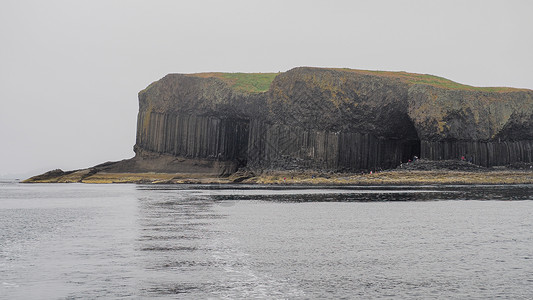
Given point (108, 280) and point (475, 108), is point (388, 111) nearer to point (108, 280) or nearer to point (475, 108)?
point (475, 108)

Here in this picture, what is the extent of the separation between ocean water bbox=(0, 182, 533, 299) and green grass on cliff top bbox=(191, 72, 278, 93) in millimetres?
87437

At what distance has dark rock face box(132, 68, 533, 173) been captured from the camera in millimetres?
96312

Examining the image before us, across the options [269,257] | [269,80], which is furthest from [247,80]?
[269,257]

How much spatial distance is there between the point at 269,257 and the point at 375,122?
3396 inches

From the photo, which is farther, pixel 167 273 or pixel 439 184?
pixel 439 184

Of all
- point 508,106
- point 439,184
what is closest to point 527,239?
point 439,184

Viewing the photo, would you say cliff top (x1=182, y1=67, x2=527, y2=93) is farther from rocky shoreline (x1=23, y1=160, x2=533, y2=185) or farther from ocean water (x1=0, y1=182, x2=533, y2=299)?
ocean water (x1=0, y1=182, x2=533, y2=299)

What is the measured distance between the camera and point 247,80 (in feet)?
400

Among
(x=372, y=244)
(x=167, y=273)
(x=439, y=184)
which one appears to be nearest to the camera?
(x=167, y=273)

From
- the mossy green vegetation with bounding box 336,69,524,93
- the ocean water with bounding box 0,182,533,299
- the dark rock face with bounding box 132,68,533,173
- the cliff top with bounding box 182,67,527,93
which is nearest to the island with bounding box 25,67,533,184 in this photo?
the dark rock face with bounding box 132,68,533,173

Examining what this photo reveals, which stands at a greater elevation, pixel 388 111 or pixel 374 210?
pixel 388 111

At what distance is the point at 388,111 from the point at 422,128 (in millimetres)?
7106

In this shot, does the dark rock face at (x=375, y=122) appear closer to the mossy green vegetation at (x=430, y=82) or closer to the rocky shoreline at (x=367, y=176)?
the mossy green vegetation at (x=430, y=82)

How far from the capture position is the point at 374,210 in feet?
117
